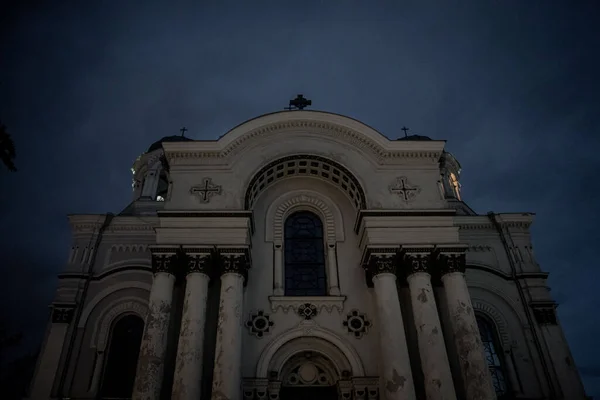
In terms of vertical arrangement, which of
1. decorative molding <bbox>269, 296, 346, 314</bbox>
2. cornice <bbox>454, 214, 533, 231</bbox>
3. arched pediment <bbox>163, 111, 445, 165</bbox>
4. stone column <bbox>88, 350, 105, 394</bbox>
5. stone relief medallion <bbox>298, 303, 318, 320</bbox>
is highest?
arched pediment <bbox>163, 111, 445, 165</bbox>

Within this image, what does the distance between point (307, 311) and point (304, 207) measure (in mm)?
3884

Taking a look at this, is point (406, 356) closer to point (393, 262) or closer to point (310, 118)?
point (393, 262)

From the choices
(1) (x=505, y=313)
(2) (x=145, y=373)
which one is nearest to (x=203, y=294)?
(2) (x=145, y=373)

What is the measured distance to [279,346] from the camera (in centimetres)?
1225

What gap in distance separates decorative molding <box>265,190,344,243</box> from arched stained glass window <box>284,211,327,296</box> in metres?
0.29

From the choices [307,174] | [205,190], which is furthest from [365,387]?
[205,190]

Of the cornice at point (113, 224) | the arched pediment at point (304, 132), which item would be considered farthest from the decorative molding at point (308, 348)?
the cornice at point (113, 224)

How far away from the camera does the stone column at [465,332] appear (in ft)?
34.6

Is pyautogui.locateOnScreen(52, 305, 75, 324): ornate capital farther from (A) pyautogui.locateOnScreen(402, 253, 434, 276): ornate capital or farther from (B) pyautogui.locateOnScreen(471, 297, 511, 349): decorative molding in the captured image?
(B) pyautogui.locateOnScreen(471, 297, 511, 349): decorative molding

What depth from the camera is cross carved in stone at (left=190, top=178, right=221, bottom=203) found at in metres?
13.5

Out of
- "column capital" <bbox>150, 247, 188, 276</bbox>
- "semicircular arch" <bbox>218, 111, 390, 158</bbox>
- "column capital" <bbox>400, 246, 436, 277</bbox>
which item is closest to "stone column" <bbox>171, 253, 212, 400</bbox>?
"column capital" <bbox>150, 247, 188, 276</bbox>

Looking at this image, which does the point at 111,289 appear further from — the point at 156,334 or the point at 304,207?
the point at 304,207

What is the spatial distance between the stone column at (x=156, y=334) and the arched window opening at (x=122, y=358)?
7.87 feet

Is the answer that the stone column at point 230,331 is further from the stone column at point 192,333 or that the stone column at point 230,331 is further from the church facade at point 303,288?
the stone column at point 192,333
